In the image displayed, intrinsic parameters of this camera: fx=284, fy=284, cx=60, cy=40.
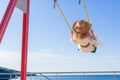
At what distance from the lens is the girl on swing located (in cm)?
269

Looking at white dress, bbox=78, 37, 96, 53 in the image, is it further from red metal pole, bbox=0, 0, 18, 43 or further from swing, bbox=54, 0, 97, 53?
red metal pole, bbox=0, 0, 18, 43

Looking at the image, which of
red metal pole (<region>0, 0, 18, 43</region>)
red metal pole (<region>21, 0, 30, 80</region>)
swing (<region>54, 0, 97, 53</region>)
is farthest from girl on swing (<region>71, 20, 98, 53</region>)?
red metal pole (<region>0, 0, 18, 43</region>)

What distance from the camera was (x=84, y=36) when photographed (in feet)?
8.90

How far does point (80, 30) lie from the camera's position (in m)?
2.70

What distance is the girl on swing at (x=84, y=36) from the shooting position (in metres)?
2.69

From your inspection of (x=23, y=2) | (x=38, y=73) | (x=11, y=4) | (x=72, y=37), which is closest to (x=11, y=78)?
(x=38, y=73)

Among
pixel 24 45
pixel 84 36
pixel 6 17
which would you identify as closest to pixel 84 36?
pixel 84 36

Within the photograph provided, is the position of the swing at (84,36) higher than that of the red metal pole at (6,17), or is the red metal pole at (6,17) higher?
the swing at (84,36)

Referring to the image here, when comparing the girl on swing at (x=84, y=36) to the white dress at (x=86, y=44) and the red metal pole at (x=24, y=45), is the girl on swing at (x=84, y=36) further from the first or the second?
the red metal pole at (x=24, y=45)

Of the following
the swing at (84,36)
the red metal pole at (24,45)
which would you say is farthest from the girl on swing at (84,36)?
the red metal pole at (24,45)

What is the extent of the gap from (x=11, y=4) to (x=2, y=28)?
0.16 metres

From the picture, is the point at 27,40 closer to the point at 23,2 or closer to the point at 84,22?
the point at 23,2

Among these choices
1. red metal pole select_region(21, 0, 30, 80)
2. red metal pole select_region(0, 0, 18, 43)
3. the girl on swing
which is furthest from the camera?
the girl on swing

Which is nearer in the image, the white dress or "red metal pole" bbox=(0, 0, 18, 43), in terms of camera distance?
"red metal pole" bbox=(0, 0, 18, 43)
